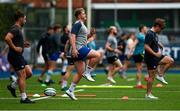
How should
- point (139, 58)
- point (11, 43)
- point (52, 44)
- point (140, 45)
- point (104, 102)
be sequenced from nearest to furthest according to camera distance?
point (11, 43)
point (104, 102)
point (139, 58)
point (140, 45)
point (52, 44)

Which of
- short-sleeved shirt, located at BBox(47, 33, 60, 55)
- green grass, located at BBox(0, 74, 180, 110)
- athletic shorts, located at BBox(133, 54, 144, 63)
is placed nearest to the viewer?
green grass, located at BBox(0, 74, 180, 110)

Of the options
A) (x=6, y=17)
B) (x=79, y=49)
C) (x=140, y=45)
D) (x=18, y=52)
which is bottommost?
(x=6, y=17)

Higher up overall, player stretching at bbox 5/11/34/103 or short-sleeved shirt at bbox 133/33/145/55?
player stretching at bbox 5/11/34/103

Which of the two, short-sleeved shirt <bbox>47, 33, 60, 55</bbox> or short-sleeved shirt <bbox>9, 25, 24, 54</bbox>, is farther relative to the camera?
short-sleeved shirt <bbox>47, 33, 60, 55</bbox>

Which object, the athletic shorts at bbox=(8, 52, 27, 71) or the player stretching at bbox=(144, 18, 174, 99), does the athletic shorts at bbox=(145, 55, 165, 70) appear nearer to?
the player stretching at bbox=(144, 18, 174, 99)

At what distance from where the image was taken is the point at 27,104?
16453mm

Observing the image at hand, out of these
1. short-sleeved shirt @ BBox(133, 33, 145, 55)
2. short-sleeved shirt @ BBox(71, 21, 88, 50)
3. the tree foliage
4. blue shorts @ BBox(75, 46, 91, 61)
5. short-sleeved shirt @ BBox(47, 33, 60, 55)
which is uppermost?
short-sleeved shirt @ BBox(71, 21, 88, 50)

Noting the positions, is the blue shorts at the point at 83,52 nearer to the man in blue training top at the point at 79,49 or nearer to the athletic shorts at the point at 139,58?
the man in blue training top at the point at 79,49

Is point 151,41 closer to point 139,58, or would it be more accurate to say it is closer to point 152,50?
point 152,50

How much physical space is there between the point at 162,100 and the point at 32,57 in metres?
24.0

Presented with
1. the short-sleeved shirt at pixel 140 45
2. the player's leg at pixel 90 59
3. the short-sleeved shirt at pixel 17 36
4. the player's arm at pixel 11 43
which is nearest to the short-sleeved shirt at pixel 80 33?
the player's leg at pixel 90 59

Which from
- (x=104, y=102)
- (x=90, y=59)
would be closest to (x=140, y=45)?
(x=90, y=59)

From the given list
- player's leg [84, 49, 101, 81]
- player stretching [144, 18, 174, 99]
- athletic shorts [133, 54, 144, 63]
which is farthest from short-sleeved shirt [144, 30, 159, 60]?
athletic shorts [133, 54, 144, 63]

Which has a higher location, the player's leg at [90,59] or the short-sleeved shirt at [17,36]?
the short-sleeved shirt at [17,36]
